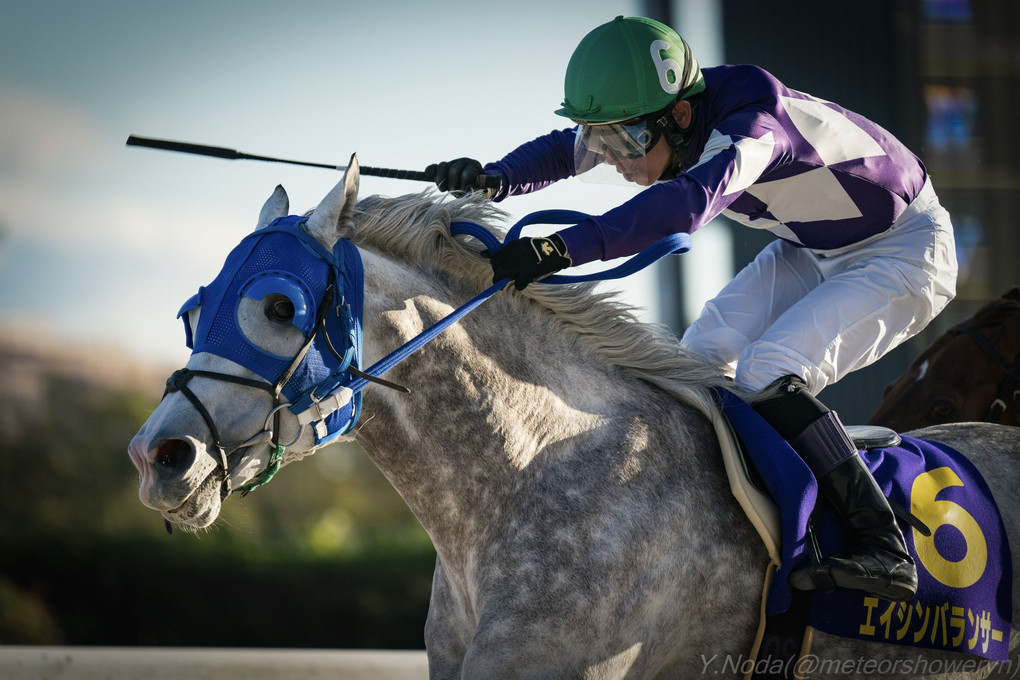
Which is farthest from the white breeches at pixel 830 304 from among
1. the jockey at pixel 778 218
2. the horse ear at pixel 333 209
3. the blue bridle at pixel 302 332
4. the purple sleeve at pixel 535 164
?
the horse ear at pixel 333 209

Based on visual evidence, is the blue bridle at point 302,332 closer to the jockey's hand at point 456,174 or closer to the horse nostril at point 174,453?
the horse nostril at point 174,453

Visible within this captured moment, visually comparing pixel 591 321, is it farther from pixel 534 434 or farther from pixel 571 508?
pixel 571 508

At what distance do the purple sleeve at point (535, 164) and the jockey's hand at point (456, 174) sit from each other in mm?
135

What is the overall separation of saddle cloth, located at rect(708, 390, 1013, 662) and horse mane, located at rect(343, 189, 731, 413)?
0.14 meters

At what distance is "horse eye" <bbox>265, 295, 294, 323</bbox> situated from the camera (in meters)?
1.84

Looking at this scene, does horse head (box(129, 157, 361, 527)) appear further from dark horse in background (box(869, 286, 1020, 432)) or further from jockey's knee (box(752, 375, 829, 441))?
dark horse in background (box(869, 286, 1020, 432))

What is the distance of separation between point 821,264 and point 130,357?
516 cm

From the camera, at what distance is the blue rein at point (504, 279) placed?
1.89 metres

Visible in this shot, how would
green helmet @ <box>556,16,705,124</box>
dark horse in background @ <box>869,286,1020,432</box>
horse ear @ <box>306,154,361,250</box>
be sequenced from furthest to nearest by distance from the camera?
dark horse in background @ <box>869,286,1020,432</box> → green helmet @ <box>556,16,705,124</box> → horse ear @ <box>306,154,361,250</box>

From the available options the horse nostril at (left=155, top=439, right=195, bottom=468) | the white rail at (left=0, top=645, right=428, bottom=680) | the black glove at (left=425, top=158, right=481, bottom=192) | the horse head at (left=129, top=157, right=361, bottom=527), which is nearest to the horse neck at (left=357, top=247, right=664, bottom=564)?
the horse head at (left=129, top=157, right=361, bottom=527)

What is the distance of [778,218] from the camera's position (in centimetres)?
246

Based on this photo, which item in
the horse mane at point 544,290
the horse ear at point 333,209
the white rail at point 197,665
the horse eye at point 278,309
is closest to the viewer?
the horse eye at point 278,309

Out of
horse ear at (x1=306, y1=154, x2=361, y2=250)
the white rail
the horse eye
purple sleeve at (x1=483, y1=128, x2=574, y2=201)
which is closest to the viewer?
the horse eye

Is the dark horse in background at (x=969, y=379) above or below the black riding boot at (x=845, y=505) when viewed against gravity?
below
